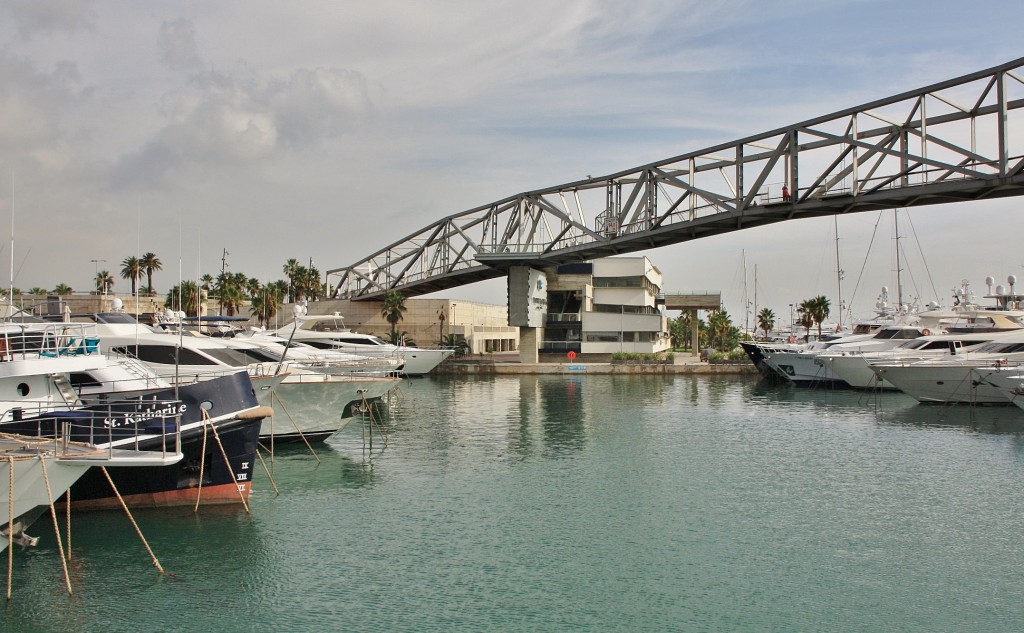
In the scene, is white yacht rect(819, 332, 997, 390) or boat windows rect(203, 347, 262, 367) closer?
boat windows rect(203, 347, 262, 367)

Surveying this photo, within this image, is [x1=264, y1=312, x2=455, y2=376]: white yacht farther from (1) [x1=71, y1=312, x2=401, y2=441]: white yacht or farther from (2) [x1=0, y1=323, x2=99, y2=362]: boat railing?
(2) [x1=0, y1=323, x2=99, y2=362]: boat railing

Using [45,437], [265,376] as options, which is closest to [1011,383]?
[265,376]

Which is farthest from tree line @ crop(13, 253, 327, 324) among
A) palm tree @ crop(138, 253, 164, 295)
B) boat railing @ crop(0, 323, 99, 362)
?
boat railing @ crop(0, 323, 99, 362)

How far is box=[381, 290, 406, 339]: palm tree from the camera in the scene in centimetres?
9512

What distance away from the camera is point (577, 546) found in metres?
21.0

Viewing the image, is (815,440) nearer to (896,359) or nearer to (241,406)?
(896,359)

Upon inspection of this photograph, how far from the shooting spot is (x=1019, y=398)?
127 feet

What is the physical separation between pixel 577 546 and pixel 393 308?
75899mm

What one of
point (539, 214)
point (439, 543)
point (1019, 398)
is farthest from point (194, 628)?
point (539, 214)

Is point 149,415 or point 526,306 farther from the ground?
point 526,306

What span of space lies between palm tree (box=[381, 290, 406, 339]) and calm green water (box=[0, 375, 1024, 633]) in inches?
2310

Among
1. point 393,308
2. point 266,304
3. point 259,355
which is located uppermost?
point 266,304

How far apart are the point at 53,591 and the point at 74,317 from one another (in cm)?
2703

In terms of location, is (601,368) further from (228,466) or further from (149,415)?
(149,415)
